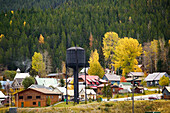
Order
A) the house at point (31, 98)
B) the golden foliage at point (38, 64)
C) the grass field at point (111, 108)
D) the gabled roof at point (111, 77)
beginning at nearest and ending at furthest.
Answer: the grass field at point (111, 108), the house at point (31, 98), the gabled roof at point (111, 77), the golden foliage at point (38, 64)

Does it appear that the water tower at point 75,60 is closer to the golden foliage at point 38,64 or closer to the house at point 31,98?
the house at point 31,98

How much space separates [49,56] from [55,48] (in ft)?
44.3

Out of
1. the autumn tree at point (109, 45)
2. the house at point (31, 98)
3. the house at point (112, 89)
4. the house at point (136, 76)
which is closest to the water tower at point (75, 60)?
the house at point (31, 98)

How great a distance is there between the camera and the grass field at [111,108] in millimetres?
56925

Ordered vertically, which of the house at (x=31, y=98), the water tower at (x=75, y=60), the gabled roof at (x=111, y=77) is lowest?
the house at (x=31, y=98)

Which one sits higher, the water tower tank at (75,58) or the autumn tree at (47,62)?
the autumn tree at (47,62)

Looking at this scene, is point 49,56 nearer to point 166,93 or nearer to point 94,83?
point 94,83

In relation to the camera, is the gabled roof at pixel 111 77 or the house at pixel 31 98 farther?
the gabled roof at pixel 111 77

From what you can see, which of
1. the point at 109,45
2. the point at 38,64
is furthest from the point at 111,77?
the point at 38,64

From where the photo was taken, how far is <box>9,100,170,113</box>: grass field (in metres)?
56.9

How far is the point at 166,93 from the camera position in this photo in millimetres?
80188

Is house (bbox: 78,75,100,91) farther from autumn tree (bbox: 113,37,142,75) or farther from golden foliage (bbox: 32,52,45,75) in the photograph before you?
golden foliage (bbox: 32,52,45,75)

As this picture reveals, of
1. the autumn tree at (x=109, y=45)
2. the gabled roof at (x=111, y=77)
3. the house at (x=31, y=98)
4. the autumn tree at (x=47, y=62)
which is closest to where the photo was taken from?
the house at (x=31, y=98)

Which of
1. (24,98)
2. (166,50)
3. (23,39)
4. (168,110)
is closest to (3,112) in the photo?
(24,98)
